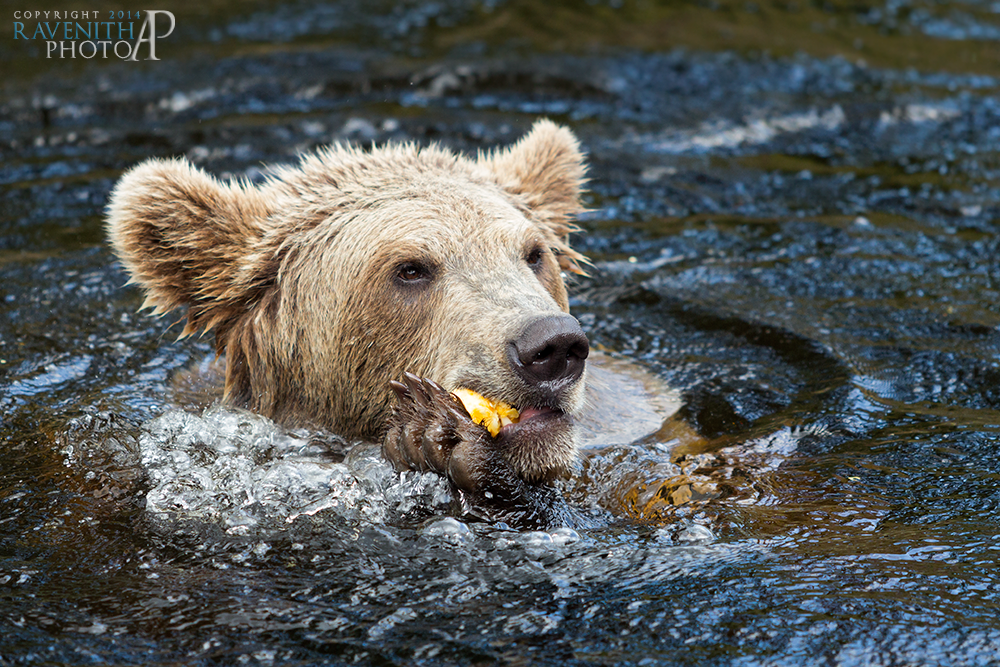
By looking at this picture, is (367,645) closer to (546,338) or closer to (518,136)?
(546,338)

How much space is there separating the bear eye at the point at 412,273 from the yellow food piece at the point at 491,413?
0.76 metres

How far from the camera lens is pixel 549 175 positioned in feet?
19.7

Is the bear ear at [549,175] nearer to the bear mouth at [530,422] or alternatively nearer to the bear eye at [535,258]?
the bear eye at [535,258]

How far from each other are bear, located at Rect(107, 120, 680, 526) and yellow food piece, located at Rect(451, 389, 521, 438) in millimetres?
42

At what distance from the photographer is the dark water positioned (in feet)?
Answer: 12.5

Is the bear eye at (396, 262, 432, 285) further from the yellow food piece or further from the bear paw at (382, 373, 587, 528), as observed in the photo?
the yellow food piece

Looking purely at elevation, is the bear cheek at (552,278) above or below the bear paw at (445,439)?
above

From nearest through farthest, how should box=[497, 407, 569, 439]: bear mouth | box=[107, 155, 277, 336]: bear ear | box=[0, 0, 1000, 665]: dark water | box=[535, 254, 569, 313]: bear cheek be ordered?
box=[0, 0, 1000, 665]: dark water
box=[497, 407, 569, 439]: bear mouth
box=[107, 155, 277, 336]: bear ear
box=[535, 254, 569, 313]: bear cheek

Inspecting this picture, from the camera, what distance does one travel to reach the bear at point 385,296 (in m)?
4.41

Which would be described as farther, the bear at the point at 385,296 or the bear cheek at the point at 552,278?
the bear cheek at the point at 552,278

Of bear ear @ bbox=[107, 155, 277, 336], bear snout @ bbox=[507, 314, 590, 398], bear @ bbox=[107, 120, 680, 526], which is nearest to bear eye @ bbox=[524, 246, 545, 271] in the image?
bear @ bbox=[107, 120, 680, 526]

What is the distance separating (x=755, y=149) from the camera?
10570mm

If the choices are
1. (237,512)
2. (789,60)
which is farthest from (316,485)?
(789,60)

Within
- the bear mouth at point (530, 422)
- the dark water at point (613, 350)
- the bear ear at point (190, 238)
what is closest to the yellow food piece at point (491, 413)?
the bear mouth at point (530, 422)
